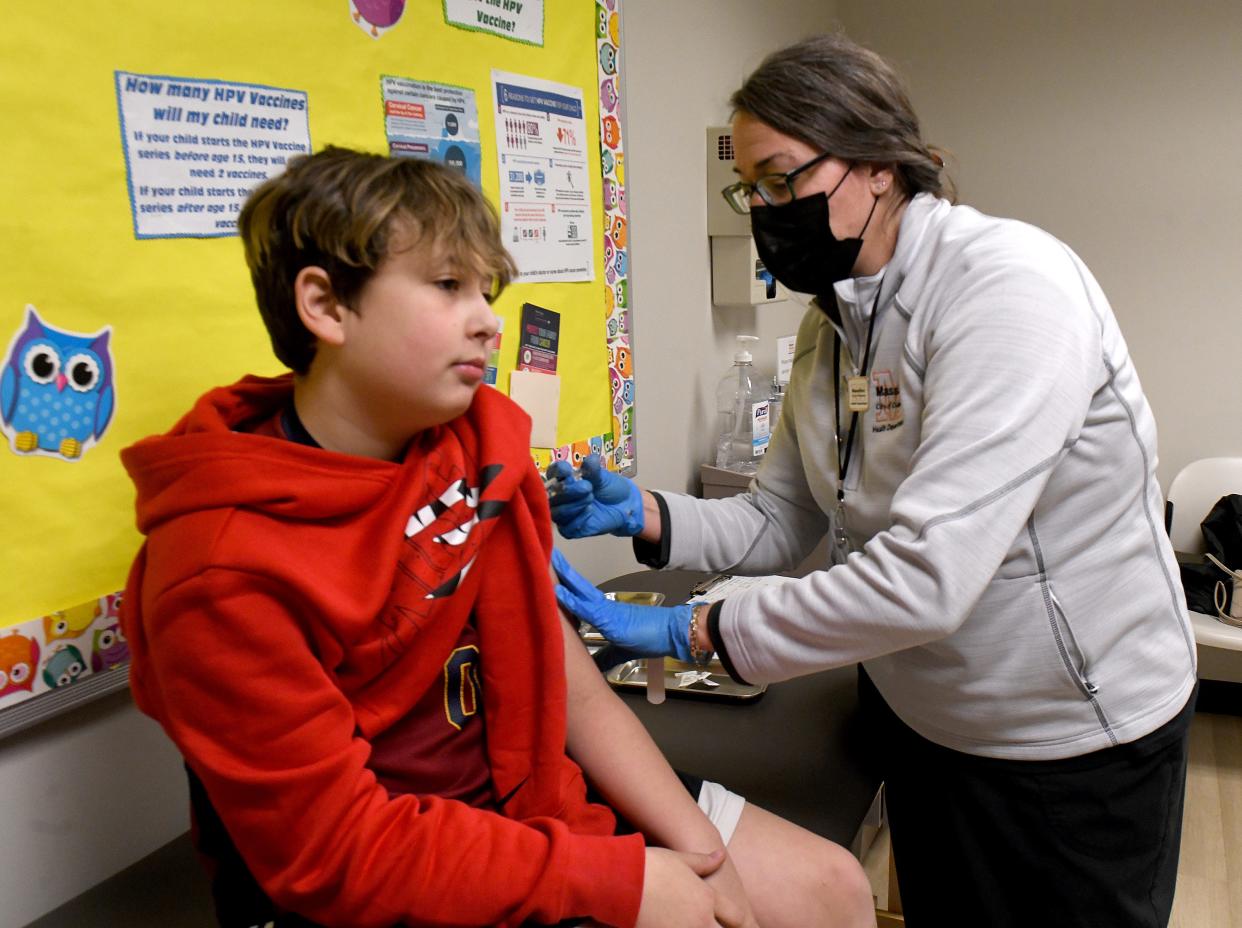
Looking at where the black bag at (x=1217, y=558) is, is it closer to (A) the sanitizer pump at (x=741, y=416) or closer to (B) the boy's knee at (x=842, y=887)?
(A) the sanitizer pump at (x=741, y=416)

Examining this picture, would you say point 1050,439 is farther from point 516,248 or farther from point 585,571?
point 585,571

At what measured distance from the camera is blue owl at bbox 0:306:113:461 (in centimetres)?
106

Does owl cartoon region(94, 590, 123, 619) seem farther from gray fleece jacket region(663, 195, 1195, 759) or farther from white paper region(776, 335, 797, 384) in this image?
white paper region(776, 335, 797, 384)

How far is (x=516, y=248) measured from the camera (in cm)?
182

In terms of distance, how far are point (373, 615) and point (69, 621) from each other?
483mm

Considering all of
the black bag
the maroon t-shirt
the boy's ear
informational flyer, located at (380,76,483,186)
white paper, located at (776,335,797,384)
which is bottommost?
the black bag

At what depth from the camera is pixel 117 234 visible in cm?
115

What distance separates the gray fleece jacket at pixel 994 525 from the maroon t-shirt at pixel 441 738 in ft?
1.27

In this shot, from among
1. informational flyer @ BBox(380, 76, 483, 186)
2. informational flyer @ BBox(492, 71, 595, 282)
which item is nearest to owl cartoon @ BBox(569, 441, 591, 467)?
informational flyer @ BBox(492, 71, 595, 282)

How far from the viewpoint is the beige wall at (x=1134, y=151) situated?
3.16 metres

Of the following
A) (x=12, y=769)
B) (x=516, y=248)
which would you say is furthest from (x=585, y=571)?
(x=12, y=769)

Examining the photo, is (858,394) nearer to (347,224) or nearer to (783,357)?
(347,224)

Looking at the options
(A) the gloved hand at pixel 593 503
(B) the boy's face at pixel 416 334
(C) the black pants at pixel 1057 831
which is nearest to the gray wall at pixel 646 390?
(A) the gloved hand at pixel 593 503

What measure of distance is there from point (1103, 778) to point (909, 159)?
2.95 feet
